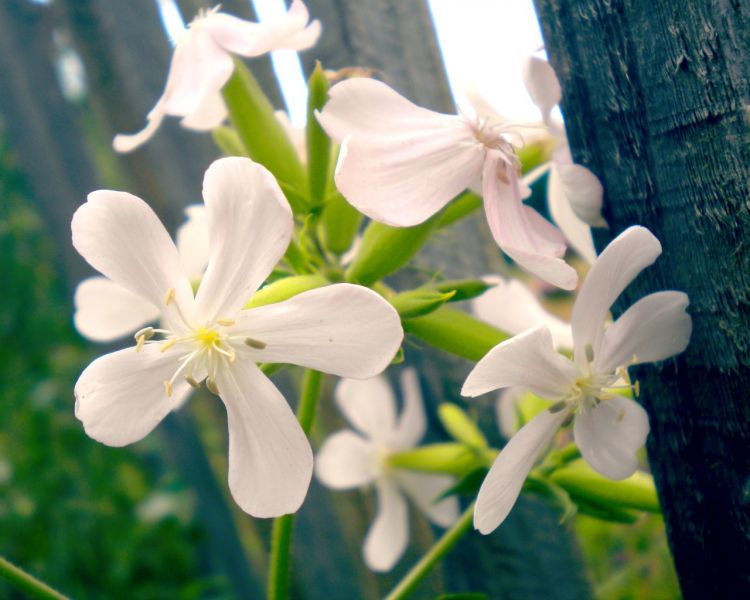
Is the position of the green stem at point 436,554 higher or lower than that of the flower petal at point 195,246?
lower

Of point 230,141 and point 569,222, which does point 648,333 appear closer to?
point 569,222

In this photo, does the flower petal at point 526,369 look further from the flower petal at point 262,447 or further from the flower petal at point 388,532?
the flower petal at point 388,532

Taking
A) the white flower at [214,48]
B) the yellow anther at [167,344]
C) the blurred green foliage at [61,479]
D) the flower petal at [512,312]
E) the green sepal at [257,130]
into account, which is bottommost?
the blurred green foliage at [61,479]

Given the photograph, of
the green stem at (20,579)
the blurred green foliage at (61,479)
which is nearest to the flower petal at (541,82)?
the green stem at (20,579)

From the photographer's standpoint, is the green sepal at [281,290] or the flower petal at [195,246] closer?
the green sepal at [281,290]

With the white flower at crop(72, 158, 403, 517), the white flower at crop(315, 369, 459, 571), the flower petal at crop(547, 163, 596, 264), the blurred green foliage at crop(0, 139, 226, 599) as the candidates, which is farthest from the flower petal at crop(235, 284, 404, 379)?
the blurred green foliage at crop(0, 139, 226, 599)

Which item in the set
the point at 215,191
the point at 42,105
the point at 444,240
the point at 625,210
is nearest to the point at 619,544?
the point at 444,240

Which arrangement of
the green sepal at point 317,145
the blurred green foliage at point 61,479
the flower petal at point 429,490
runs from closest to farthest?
the green sepal at point 317,145 < the flower petal at point 429,490 < the blurred green foliage at point 61,479
